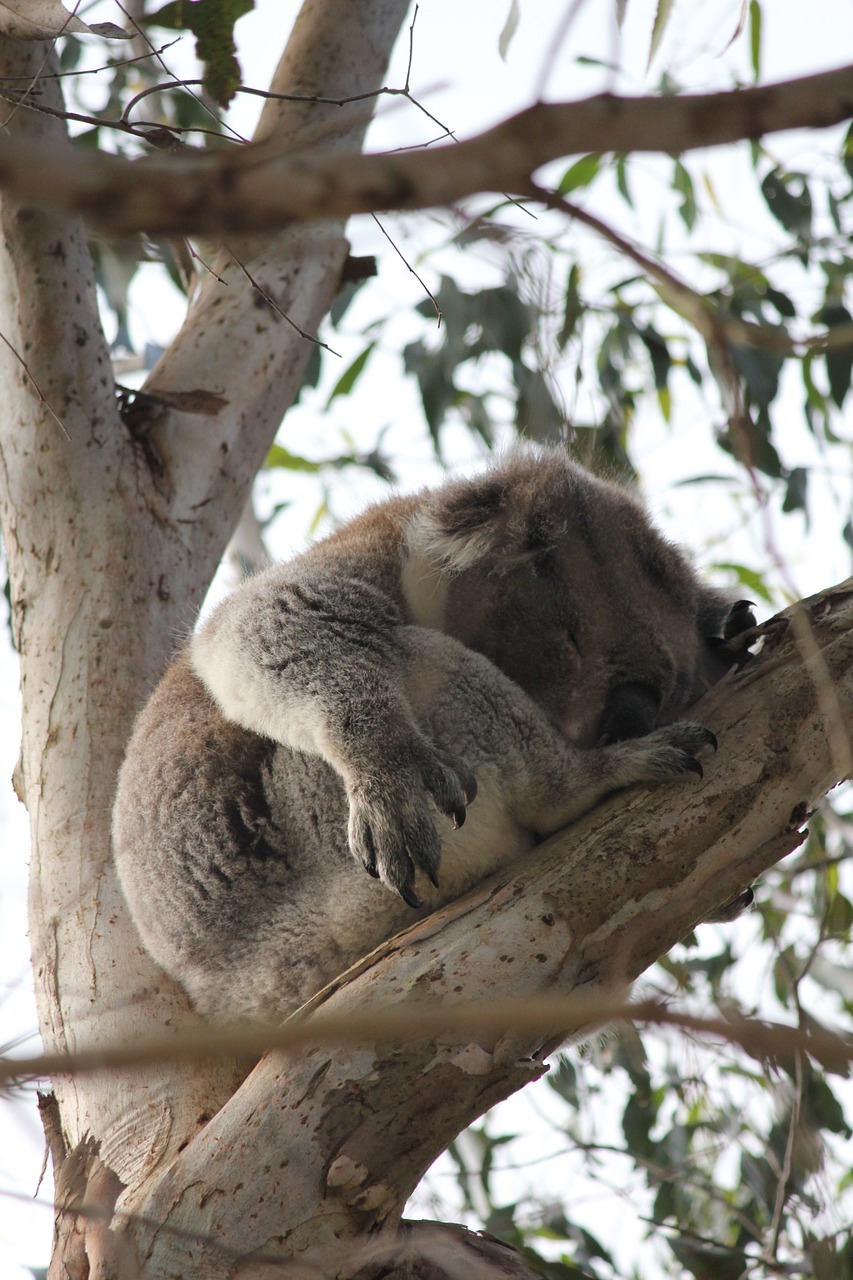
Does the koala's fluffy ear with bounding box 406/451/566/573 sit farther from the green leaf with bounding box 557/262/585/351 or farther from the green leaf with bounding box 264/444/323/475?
the green leaf with bounding box 264/444/323/475

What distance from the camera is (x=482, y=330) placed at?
3602mm

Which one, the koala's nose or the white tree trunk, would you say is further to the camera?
the koala's nose

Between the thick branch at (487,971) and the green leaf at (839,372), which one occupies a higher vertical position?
the green leaf at (839,372)

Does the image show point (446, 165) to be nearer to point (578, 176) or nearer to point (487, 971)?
point (487, 971)

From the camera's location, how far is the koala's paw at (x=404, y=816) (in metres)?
1.71

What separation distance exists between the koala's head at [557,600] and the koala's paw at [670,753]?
0.37 m

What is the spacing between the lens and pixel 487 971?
5.02ft

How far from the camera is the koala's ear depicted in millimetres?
2193

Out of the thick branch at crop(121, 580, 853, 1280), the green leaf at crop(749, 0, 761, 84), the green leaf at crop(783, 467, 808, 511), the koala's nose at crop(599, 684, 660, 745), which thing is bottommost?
the thick branch at crop(121, 580, 853, 1280)

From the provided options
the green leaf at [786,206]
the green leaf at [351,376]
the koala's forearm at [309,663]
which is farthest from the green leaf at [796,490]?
the koala's forearm at [309,663]

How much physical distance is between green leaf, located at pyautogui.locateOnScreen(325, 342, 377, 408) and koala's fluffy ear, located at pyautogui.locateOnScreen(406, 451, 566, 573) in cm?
190

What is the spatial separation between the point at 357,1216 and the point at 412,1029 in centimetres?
102

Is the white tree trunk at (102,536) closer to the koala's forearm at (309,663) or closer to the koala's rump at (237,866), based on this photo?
the koala's rump at (237,866)

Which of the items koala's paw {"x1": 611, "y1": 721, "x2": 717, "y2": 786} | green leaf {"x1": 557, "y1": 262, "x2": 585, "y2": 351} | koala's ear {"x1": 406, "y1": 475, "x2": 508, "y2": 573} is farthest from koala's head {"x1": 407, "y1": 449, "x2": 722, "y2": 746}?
green leaf {"x1": 557, "y1": 262, "x2": 585, "y2": 351}
